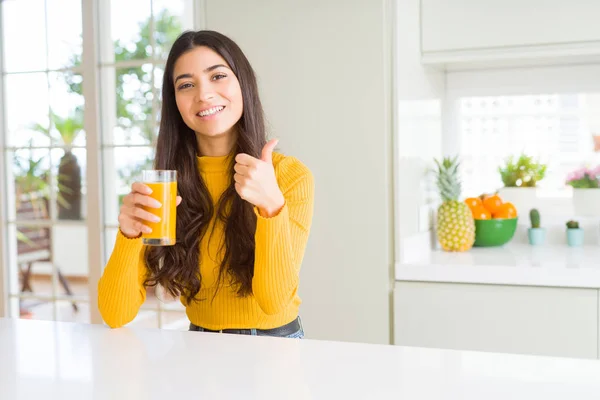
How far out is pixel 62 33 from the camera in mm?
3812

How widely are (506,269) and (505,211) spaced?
0.62 m

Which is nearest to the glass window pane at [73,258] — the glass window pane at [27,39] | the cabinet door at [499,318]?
the glass window pane at [27,39]

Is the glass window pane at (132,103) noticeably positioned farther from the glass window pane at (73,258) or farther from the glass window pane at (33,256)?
the glass window pane at (73,258)

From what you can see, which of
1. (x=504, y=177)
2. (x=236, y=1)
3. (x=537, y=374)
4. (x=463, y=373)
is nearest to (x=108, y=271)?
(x=463, y=373)

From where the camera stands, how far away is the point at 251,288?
1629mm

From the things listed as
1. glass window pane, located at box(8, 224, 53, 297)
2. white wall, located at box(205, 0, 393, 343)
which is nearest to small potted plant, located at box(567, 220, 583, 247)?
white wall, located at box(205, 0, 393, 343)

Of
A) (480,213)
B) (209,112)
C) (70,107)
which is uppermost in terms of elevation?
(70,107)

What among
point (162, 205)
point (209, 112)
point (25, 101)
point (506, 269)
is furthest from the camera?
point (25, 101)

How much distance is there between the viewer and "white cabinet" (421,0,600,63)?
7.97 ft

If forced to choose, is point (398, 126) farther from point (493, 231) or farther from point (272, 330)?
point (272, 330)

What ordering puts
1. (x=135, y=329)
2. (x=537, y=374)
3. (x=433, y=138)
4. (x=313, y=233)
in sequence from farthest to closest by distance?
(x=433, y=138) → (x=313, y=233) → (x=135, y=329) → (x=537, y=374)

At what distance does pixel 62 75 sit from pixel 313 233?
1723 mm

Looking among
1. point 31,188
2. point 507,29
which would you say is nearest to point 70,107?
point 507,29

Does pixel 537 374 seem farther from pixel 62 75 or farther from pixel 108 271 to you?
pixel 62 75
